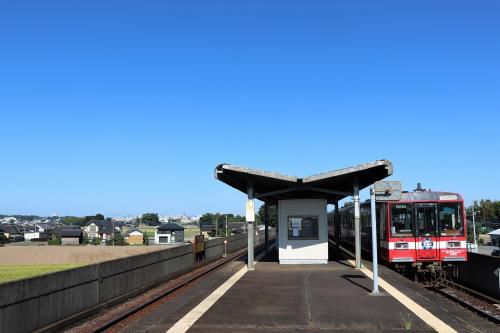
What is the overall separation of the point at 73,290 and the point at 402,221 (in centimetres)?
1195

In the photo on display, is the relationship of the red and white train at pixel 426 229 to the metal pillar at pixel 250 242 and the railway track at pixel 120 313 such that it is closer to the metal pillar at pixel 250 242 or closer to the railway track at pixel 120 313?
the metal pillar at pixel 250 242

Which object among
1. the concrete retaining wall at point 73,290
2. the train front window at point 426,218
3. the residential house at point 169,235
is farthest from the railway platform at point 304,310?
the residential house at point 169,235

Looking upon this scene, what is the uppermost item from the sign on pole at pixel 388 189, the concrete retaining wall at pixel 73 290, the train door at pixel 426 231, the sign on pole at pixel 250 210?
the sign on pole at pixel 388 189

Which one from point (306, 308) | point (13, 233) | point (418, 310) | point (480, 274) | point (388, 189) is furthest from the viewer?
point (13, 233)

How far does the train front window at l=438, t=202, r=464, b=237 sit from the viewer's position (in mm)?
17562

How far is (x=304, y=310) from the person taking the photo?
988 cm

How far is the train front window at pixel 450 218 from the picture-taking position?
691 inches

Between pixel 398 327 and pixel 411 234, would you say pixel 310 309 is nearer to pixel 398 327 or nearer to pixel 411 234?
pixel 398 327

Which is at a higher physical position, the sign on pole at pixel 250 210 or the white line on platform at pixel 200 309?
the sign on pole at pixel 250 210

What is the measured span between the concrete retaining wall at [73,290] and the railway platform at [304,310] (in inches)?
41.4

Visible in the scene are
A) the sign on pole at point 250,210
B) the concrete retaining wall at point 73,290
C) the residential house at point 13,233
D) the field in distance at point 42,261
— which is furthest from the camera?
the residential house at point 13,233

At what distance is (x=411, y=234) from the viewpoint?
17672 mm

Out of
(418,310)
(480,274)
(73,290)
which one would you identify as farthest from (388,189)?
(73,290)

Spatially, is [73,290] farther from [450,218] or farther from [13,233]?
[13,233]
